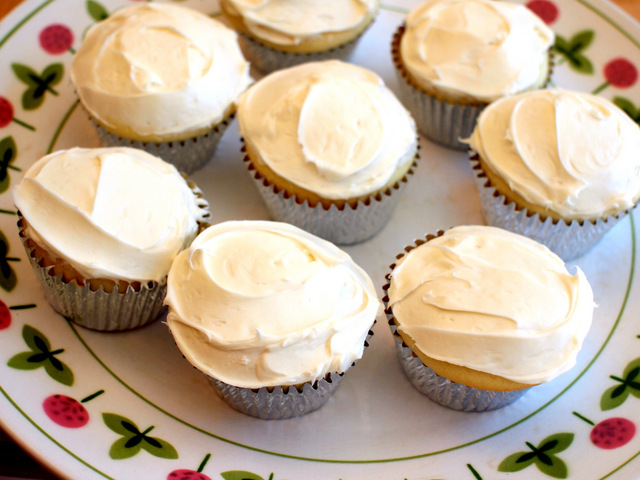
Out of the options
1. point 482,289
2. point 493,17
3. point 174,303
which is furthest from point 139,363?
point 493,17

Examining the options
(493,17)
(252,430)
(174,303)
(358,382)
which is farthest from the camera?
(493,17)

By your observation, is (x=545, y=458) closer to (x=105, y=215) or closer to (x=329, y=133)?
(x=329, y=133)

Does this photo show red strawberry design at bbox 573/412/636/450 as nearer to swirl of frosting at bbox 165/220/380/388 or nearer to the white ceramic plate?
the white ceramic plate

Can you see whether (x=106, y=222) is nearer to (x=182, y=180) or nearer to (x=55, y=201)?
(x=55, y=201)

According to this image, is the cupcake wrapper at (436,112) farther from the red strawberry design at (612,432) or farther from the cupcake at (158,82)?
the red strawberry design at (612,432)

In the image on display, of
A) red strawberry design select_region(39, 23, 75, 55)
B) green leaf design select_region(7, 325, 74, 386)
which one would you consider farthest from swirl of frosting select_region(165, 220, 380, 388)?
red strawberry design select_region(39, 23, 75, 55)
